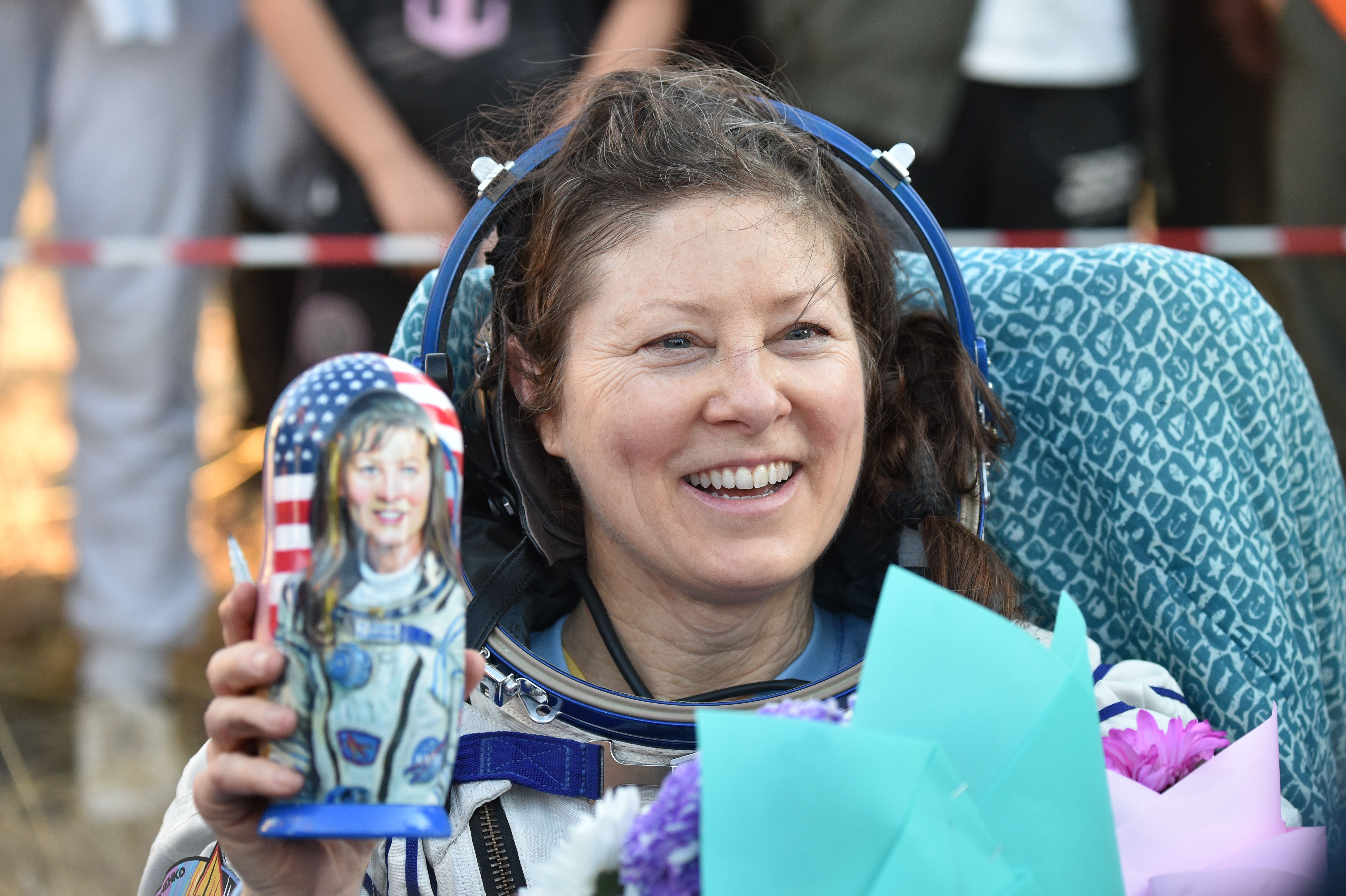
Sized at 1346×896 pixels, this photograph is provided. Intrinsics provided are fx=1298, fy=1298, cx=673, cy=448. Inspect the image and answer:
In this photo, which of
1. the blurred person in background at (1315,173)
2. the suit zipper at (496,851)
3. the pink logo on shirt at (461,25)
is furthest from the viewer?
the blurred person in background at (1315,173)

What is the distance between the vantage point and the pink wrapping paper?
43.4 inches

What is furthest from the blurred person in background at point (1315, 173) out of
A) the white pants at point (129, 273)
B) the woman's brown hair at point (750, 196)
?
the white pants at point (129, 273)

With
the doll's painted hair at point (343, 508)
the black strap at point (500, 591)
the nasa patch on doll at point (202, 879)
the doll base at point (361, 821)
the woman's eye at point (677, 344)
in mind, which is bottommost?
the nasa patch on doll at point (202, 879)

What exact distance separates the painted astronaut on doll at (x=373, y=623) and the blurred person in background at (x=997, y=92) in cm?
264

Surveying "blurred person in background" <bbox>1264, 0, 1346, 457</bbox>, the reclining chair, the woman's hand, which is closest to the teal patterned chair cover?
the reclining chair

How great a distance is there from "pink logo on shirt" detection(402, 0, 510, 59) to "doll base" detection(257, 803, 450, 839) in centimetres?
253

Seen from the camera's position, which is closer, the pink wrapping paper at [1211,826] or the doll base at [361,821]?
the doll base at [361,821]

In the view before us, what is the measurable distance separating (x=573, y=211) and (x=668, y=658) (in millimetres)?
583

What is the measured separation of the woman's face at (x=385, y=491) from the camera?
3.25ft

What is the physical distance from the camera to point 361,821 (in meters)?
1.00

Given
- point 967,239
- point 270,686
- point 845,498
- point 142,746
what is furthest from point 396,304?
point 270,686

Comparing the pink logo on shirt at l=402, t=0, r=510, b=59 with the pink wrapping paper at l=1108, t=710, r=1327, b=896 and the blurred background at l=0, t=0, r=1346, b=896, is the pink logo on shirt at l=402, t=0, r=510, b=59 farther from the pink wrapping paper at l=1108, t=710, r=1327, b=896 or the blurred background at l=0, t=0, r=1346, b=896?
the pink wrapping paper at l=1108, t=710, r=1327, b=896

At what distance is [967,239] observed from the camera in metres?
3.55

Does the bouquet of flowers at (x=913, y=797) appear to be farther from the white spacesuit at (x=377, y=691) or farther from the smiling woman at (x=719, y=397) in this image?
the smiling woman at (x=719, y=397)
